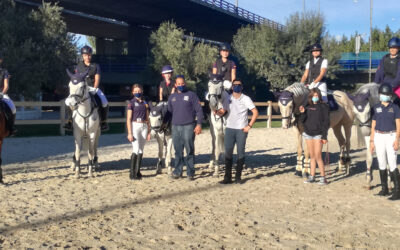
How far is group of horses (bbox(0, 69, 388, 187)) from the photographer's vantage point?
26.5 ft

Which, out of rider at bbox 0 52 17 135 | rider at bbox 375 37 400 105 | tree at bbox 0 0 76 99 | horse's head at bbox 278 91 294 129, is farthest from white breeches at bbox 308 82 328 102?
tree at bbox 0 0 76 99

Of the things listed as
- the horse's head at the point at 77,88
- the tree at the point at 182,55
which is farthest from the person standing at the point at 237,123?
the tree at the point at 182,55

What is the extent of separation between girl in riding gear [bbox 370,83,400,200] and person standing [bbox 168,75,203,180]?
3545 millimetres

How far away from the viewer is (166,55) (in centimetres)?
3500

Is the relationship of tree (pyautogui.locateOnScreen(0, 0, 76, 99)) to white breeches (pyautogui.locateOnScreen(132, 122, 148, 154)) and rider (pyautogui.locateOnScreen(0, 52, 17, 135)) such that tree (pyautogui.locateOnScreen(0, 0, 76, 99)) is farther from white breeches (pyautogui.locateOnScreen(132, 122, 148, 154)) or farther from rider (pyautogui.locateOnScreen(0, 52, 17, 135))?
white breeches (pyautogui.locateOnScreen(132, 122, 148, 154))

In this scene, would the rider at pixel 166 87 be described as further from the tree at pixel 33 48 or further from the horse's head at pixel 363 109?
the tree at pixel 33 48

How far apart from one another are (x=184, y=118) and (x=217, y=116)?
2.87 feet

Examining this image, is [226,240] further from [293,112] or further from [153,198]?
[293,112]

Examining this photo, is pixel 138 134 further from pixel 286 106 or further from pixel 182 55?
pixel 182 55

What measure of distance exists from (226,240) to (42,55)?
20.2 m

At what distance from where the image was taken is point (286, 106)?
27.2ft

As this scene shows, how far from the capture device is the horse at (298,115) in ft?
27.4

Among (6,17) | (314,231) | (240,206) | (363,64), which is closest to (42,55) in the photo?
(6,17)

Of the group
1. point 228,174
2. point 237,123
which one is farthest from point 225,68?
point 228,174
